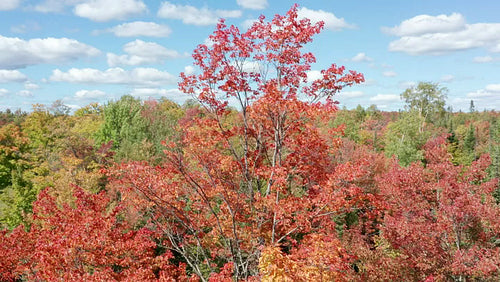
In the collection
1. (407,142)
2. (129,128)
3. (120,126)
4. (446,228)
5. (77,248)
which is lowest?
(446,228)

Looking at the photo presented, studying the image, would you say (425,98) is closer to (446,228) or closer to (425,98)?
(425,98)

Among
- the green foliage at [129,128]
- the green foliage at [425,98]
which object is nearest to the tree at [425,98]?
the green foliage at [425,98]

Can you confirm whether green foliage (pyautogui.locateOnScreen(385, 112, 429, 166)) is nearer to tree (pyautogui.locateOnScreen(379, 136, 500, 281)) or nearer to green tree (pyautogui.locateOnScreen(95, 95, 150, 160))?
tree (pyautogui.locateOnScreen(379, 136, 500, 281))

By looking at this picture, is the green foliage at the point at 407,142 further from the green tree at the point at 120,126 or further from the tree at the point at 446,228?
the green tree at the point at 120,126

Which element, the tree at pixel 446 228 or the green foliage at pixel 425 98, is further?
the green foliage at pixel 425 98

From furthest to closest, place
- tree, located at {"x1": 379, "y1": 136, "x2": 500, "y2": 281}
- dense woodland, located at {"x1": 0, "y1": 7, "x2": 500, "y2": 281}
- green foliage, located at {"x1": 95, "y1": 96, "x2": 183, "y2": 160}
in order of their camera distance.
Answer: green foliage, located at {"x1": 95, "y1": 96, "x2": 183, "y2": 160}
tree, located at {"x1": 379, "y1": 136, "x2": 500, "y2": 281}
dense woodland, located at {"x1": 0, "y1": 7, "x2": 500, "y2": 281}

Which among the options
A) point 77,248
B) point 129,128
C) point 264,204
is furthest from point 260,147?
point 129,128

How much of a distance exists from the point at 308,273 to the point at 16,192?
2493 cm

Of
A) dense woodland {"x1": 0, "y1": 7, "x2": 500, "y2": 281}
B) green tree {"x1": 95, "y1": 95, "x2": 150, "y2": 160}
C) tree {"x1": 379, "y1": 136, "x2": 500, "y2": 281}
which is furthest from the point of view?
green tree {"x1": 95, "y1": 95, "x2": 150, "y2": 160}

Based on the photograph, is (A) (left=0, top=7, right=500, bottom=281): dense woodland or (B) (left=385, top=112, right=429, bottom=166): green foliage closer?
(A) (left=0, top=7, right=500, bottom=281): dense woodland

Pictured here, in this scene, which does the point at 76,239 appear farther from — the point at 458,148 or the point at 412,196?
the point at 458,148

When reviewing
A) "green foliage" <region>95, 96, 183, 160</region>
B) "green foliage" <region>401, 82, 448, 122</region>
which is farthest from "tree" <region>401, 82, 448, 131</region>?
"green foliage" <region>95, 96, 183, 160</region>

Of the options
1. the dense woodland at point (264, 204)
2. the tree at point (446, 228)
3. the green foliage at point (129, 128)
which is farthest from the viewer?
the green foliage at point (129, 128)

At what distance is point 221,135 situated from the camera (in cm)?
1155
